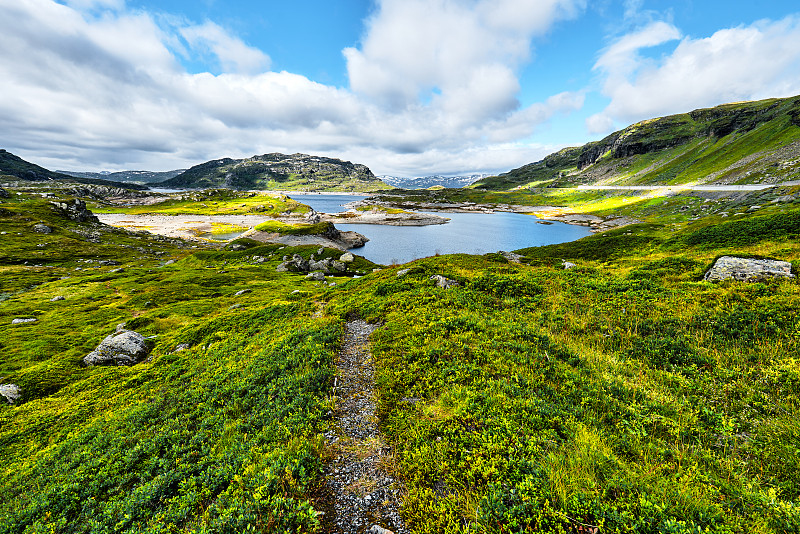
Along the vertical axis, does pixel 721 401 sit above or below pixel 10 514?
above

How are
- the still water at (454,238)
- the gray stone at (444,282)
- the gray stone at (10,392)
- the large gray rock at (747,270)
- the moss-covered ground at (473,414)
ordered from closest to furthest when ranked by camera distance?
the moss-covered ground at (473,414) → the large gray rock at (747,270) → the gray stone at (10,392) → the gray stone at (444,282) → the still water at (454,238)

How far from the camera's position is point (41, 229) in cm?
8788

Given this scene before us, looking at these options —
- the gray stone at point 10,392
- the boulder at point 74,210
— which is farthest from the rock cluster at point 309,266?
the boulder at point 74,210

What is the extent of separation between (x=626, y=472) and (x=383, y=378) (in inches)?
356

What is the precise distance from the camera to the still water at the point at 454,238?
98.2 metres

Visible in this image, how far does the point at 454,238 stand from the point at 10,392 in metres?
116

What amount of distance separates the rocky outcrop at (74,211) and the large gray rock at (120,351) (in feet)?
435

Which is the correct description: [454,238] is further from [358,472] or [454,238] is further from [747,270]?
[358,472]

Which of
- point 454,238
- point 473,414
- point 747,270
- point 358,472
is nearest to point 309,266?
point 358,472

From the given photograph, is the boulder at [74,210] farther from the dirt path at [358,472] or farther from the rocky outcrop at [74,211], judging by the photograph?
the dirt path at [358,472]

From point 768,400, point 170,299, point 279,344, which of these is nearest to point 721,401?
point 768,400

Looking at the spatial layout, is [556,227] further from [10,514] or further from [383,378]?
[10,514]

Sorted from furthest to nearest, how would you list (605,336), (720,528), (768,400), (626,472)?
(605,336) < (768,400) < (626,472) < (720,528)

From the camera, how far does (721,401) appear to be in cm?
948
